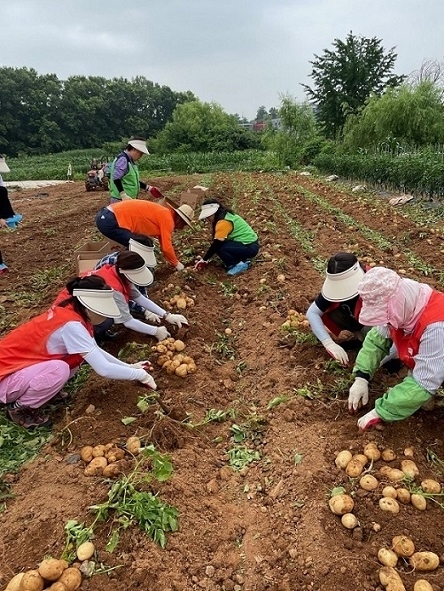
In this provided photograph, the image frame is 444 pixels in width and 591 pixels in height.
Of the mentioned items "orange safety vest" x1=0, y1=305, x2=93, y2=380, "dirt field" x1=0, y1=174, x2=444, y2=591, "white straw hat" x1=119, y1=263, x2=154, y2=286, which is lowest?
"dirt field" x1=0, y1=174, x2=444, y2=591

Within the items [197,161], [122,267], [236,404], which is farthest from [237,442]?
[197,161]

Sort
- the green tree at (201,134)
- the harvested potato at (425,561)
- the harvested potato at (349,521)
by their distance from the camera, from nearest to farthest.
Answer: the harvested potato at (425,561) < the harvested potato at (349,521) < the green tree at (201,134)

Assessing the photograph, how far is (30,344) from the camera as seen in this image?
3.37 m

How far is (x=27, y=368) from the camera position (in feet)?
10.9

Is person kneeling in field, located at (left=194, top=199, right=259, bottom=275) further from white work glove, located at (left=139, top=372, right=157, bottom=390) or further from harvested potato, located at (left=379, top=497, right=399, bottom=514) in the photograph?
harvested potato, located at (left=379, top=497, right=399, bottom=514)

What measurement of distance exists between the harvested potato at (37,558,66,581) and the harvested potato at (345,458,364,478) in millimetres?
1641

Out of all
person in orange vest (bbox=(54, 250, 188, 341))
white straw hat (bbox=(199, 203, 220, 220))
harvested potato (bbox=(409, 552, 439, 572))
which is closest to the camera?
harvested potato (bbox=(409, 552, 439, 572))

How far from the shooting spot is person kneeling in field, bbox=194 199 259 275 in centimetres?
628

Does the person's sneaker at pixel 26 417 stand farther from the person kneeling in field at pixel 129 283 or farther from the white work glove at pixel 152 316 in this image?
the white work glove at pixel 152 316

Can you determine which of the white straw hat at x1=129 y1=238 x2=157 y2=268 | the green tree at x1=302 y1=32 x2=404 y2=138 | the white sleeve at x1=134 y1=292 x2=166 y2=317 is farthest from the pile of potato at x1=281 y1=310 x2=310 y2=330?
the green tree at x1=302 y1=32 x2=404 y2=138

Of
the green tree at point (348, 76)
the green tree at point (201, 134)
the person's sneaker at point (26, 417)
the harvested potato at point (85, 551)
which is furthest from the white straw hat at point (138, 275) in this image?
the green tree at point (201, 134)

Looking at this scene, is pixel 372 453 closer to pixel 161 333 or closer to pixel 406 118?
pixel 161 333

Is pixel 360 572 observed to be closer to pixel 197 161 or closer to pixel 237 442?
pixel 237 442

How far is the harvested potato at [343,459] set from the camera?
274cm
